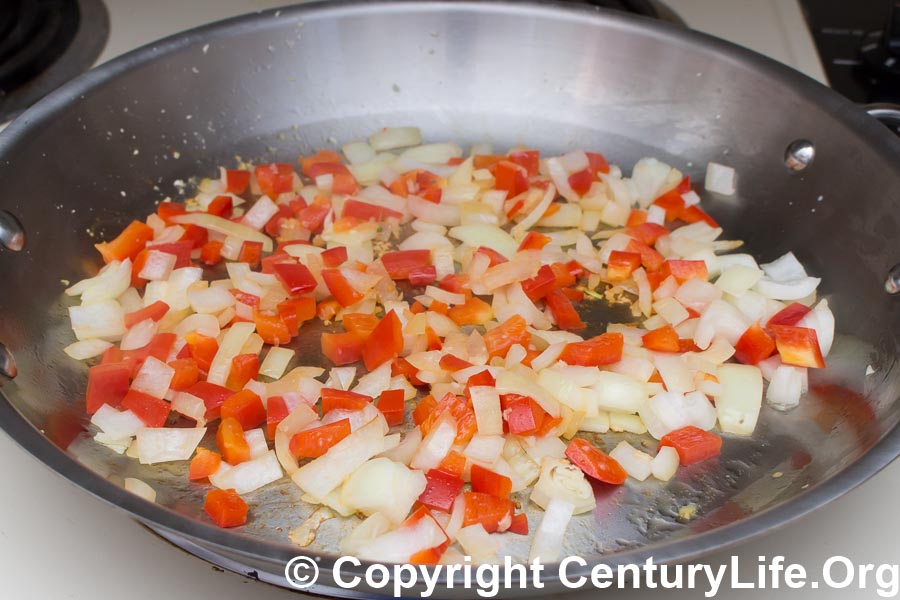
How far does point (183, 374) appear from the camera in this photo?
1.14 m

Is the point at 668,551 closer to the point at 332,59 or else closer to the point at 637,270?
the point at 637,270

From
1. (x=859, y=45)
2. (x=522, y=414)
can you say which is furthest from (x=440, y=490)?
(x=859, y=45)

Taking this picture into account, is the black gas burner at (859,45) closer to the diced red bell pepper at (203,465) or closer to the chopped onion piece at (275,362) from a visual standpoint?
the chopped onion piece at (275,362)

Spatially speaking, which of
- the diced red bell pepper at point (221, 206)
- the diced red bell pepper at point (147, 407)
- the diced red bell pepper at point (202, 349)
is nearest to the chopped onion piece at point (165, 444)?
the diced red bell pepper at point (147, 407)

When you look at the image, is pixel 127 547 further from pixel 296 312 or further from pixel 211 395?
pixel 296 312

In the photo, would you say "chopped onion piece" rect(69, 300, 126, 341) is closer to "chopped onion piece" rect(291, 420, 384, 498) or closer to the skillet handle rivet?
the skillet handle rivet

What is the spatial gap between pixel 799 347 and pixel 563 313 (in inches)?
12.4

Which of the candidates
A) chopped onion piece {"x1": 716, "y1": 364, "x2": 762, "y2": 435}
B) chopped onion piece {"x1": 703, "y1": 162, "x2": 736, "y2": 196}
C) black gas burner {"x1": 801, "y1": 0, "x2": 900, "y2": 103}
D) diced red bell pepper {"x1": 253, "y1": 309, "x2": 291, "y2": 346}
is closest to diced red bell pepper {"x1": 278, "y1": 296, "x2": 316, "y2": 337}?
diced red bell pepper {"x1": 253, "y1": 309, "x2": 291, "y2": 346}

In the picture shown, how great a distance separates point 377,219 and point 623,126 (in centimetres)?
46

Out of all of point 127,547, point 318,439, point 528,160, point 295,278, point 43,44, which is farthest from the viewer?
Result: point 43,44

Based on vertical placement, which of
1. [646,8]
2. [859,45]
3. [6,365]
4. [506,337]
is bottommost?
[506,337]

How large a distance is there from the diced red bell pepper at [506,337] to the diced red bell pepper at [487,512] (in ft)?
0.83

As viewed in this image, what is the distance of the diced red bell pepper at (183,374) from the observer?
44.9 inches

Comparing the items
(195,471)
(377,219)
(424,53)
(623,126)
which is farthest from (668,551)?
(424,53)
